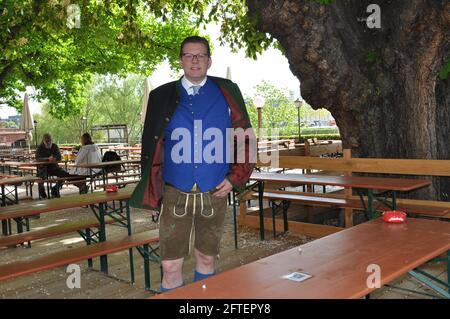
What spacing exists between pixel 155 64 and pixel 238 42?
308 inches

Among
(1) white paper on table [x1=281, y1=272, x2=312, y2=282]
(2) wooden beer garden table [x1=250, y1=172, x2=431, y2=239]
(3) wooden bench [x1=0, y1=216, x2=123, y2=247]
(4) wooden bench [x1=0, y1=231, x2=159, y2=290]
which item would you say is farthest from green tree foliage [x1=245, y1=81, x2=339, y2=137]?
(1) white paper on table [x1=281, y1=272, x2=312, y2=282]

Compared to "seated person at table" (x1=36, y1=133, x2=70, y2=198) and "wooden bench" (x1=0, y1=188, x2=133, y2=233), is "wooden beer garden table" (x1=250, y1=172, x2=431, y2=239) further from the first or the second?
"seated person at table" (x1=36, y1=133, x2=70, y2=198)

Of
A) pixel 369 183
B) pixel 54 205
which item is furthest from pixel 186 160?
pixel 369 183

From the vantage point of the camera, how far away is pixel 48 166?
9.88 meters

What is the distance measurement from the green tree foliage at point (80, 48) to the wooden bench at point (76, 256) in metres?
4.97

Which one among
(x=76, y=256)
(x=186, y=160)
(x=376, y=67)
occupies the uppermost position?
(x=376, y=67)

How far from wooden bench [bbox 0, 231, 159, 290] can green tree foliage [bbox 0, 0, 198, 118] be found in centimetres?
497

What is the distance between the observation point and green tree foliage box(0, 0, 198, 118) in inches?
339

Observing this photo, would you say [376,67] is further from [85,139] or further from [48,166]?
[48,166]

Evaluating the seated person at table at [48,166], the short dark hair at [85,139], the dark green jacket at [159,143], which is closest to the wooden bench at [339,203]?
the dark green jacket at [159,143]

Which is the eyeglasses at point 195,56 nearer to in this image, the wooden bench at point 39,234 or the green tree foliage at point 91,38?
the wooden bench at point 39,234

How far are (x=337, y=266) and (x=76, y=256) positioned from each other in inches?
86.0

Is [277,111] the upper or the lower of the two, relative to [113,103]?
lower
